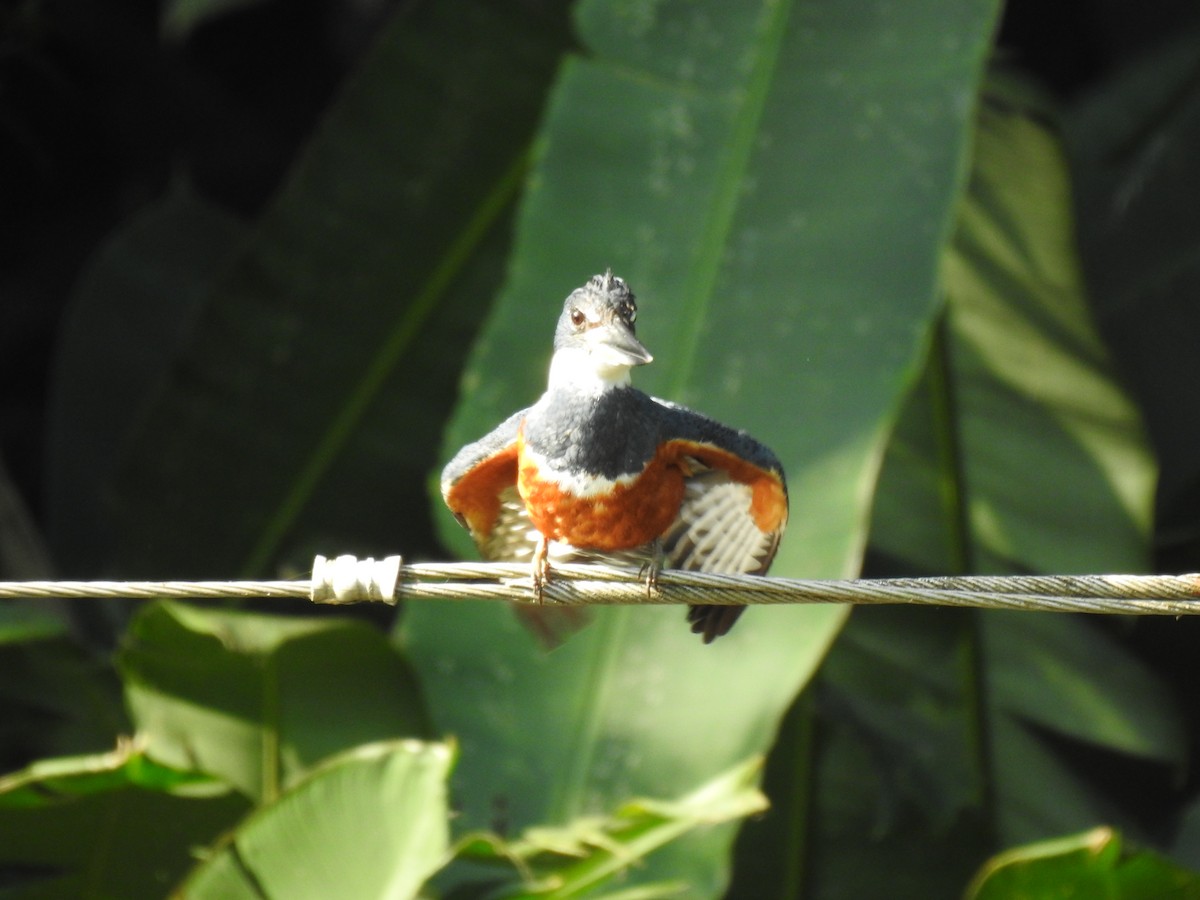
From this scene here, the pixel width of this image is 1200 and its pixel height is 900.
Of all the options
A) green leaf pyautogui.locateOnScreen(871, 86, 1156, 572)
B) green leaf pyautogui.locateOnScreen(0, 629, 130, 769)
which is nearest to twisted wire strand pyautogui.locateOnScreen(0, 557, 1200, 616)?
green leaf pyautogui.locateOnScreen(0, 629, 130, 769)

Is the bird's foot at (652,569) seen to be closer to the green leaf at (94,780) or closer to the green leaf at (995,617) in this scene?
the green leaf at (94,780)

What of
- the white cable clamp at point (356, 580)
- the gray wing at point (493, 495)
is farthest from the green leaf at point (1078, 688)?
the white cable clamp at point (356, 580)

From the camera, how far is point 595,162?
2980 millimetres

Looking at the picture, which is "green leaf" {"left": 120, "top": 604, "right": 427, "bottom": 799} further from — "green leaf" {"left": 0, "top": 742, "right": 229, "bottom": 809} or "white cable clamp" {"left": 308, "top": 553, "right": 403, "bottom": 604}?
"white cable clamp" {"left": 308, "top": 553, "right": 403, "bottom": 604}

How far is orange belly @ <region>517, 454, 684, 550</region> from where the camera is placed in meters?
1.90

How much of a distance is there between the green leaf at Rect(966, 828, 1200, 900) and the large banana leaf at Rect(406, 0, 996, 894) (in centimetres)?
46

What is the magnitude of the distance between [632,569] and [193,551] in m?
2.01

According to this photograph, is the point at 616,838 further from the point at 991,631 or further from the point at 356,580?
the point at 991,631

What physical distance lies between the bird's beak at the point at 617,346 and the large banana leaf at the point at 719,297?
35.1 inches

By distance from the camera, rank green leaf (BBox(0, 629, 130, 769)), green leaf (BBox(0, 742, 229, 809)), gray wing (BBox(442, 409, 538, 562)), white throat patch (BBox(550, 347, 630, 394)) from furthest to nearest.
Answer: green leaf (BBox(0, 629, 130, 769)) < green leaf (BBox(0, 742, 229, 809)) < gray wing (BBox(442, 409, 538, 562)) < white throat patch (BBox(550, 347, 630, 394))

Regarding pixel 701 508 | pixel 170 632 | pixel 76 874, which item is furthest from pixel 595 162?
pixel 76 874

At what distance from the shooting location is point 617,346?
5.77ft

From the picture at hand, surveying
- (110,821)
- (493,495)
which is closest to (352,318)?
(110,821)

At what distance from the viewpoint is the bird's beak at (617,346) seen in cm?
174
